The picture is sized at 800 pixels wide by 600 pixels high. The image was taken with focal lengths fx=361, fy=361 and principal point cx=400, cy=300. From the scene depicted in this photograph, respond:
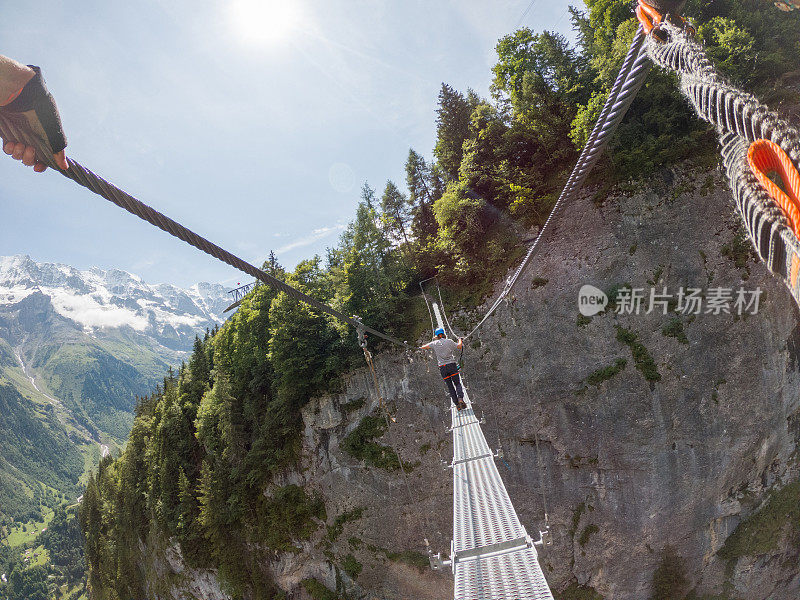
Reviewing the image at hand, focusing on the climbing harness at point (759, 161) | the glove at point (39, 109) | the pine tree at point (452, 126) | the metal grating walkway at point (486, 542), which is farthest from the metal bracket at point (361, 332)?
the pine tree at point (452, 126)

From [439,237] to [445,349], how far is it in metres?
10.5

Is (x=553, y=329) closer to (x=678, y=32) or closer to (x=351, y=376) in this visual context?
(x=351, y=376)

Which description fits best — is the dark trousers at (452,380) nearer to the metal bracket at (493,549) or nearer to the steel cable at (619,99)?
the metal bracket at (493,549)

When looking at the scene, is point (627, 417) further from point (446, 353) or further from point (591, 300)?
point (446, 353)

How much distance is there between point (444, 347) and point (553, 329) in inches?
328

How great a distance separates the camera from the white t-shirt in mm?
8656

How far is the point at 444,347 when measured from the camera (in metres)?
8.71

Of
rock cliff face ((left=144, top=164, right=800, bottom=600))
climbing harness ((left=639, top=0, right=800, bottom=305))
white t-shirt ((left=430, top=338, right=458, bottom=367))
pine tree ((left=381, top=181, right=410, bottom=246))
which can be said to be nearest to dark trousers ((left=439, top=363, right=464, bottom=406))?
white t-shirt ((left=430, top=338, right=458, bottom=367))

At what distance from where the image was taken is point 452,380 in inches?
377

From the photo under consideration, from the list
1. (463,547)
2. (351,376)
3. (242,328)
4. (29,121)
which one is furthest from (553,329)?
(242,328)

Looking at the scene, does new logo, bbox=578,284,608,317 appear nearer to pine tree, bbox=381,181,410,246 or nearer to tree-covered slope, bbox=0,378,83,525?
pine tree, bbox=381,181,410,246

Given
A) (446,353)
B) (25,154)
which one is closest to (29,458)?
(446,353)

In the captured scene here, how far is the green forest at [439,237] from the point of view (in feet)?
47.4

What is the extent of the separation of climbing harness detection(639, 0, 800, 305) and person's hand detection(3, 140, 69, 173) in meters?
3.13
